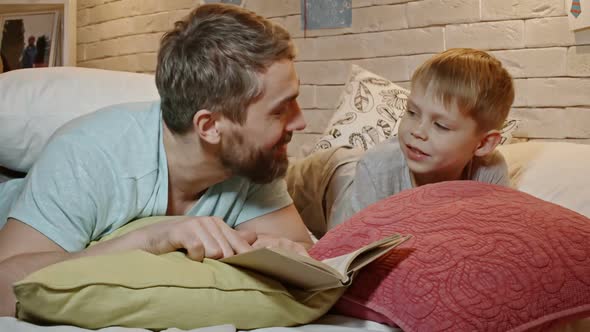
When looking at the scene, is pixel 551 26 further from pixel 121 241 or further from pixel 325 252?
pixel 121 241

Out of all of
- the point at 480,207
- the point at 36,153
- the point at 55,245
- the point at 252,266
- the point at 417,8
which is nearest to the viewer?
the point at 252,266

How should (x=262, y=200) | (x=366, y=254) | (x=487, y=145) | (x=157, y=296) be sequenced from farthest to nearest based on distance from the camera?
(x=487, y=145) → (x=262, y=200) → (x=366, y=254) → (x=157, y=296)

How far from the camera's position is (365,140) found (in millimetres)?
2506

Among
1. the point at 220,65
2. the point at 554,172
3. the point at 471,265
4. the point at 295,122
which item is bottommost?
the point at 554,172

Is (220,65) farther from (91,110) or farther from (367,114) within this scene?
(367,114)

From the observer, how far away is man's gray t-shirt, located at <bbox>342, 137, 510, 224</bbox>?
6.40ft

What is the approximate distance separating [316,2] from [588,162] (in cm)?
152

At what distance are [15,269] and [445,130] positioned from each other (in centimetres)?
111

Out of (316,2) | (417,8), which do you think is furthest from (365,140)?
(316,2)

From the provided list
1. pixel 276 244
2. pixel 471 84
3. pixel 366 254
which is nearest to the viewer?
pixel 366 254

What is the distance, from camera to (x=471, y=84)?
188 centimetres

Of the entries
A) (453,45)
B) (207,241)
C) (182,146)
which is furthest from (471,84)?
(207,241)

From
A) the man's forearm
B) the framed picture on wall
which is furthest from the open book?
the framed picture on wall

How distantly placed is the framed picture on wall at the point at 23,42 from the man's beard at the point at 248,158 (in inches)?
Result: 109
